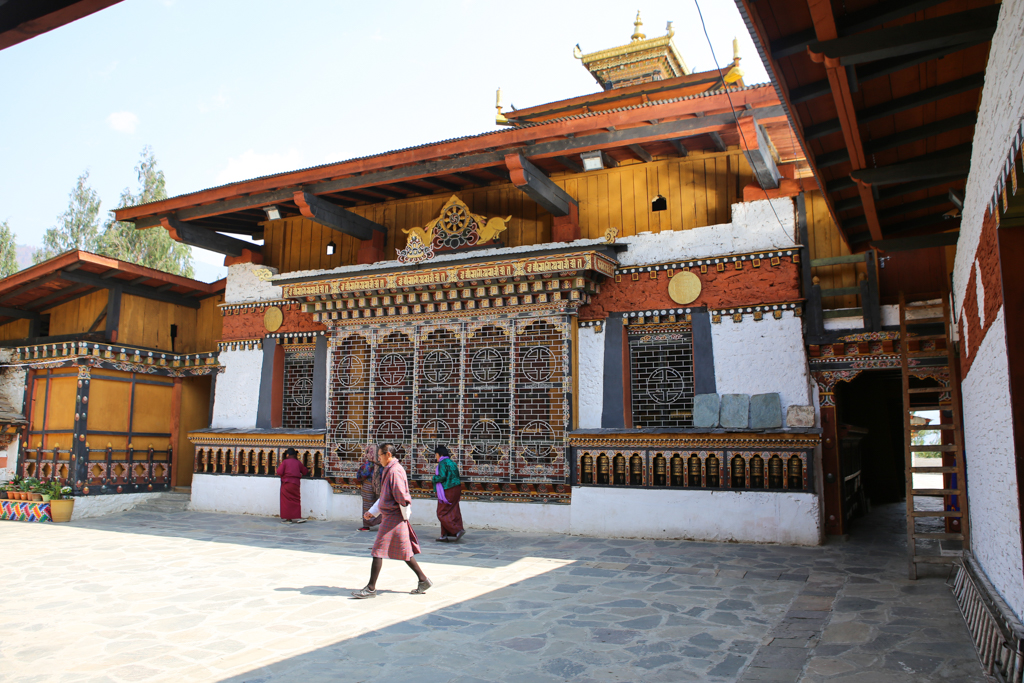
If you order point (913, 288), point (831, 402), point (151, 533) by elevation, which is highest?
point (913, 288)

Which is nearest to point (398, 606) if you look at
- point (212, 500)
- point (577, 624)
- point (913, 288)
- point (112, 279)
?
point (577, 624)

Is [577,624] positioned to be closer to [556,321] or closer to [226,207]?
[556,321]

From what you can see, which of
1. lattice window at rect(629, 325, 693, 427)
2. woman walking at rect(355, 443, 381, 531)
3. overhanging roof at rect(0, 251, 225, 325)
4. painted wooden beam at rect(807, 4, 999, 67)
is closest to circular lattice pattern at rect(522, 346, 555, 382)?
lattice window at rect(629, 325, 693, 427)

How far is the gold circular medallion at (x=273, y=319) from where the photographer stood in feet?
39.0

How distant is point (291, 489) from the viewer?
10531 millimetres

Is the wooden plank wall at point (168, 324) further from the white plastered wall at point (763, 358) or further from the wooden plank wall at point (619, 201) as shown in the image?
the white plastered wall at point (763, 358)

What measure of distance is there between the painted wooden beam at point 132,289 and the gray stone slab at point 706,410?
393 inches

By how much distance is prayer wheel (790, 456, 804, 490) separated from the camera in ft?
26.0

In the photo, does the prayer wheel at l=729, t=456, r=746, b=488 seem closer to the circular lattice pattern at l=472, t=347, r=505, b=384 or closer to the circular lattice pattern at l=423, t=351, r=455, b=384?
the circular lattice pattern at l=472, t=347, r=505, b=384

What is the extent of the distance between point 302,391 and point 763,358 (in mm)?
7378

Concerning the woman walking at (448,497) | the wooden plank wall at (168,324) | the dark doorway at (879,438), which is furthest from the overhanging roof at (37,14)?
the dark doorway at (879,438)

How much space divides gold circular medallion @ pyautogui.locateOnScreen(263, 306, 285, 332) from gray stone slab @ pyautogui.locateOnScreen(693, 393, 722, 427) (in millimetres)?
7070

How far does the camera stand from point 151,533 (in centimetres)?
941

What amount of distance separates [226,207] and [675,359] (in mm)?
7572
